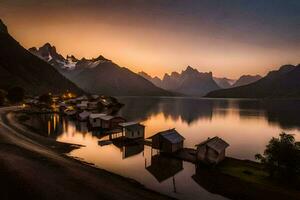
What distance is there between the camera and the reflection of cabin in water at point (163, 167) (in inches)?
1750

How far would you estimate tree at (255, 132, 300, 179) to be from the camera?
1518 inches

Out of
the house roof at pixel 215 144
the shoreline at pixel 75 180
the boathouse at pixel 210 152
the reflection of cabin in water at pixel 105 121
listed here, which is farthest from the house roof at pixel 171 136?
the reflection of cabin in water at pixel 105 121

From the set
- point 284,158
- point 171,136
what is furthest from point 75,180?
point 284,158

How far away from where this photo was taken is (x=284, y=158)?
38.8 meters

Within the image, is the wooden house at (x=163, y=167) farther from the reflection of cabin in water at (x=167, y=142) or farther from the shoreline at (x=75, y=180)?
the shoreline at (x=75, y=180)

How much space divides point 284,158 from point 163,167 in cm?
2273

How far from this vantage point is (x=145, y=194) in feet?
110

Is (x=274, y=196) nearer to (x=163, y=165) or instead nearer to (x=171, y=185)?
(x=171, y=185)

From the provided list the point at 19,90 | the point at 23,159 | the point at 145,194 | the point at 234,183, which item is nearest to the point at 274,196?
the point at 234,183

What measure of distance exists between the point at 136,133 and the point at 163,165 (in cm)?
2365

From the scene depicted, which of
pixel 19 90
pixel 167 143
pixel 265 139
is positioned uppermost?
pixel 19 90

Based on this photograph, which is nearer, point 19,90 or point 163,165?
point 163,165

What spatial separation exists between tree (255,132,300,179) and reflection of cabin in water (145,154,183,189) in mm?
17343

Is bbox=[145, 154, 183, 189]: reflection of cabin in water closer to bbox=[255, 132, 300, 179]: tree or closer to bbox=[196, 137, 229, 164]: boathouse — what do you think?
bbox=[196, 137, 229, 164]: boathouse
